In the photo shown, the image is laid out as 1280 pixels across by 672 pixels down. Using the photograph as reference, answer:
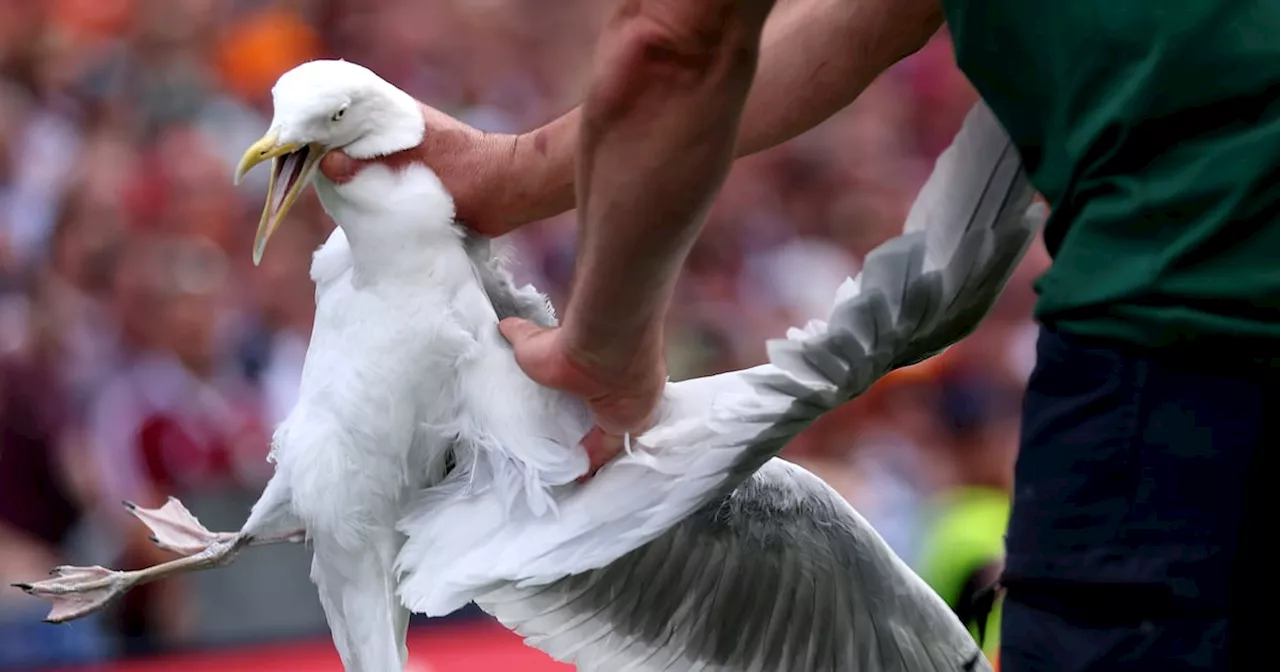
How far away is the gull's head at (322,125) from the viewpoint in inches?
54.5

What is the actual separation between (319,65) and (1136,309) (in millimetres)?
723

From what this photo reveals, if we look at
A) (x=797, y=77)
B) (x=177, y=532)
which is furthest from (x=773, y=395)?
(x=177, y=532)

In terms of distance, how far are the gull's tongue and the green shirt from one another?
62 centimetres

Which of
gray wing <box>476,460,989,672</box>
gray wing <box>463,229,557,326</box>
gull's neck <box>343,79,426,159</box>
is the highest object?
gull's neck <box>343,79,426,159</box>

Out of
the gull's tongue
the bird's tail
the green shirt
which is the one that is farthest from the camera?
the gull's tongue

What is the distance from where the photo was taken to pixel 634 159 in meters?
→ 1.03

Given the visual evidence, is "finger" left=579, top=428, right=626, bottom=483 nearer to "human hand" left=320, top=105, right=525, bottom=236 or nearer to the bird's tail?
the bird's tail

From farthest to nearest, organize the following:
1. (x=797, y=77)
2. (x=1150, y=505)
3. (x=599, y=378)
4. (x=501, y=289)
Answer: (x=501, y=289)
(x=797, y=77)
(x=599, y=378)
(x=1150, y=505)

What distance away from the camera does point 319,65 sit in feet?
4.63

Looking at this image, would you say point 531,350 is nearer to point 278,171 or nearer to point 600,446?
point 600,446

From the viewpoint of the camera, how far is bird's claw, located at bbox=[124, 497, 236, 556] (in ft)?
5.39

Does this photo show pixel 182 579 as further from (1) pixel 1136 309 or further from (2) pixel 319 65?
(1) pixel 1136 309

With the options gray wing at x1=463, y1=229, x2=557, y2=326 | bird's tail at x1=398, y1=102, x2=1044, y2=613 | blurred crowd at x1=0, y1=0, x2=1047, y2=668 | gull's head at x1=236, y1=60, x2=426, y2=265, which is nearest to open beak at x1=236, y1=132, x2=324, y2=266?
gull's head at x1=236, y1=60, x2=426, y2=265

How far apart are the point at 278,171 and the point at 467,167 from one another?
0.16 meters
